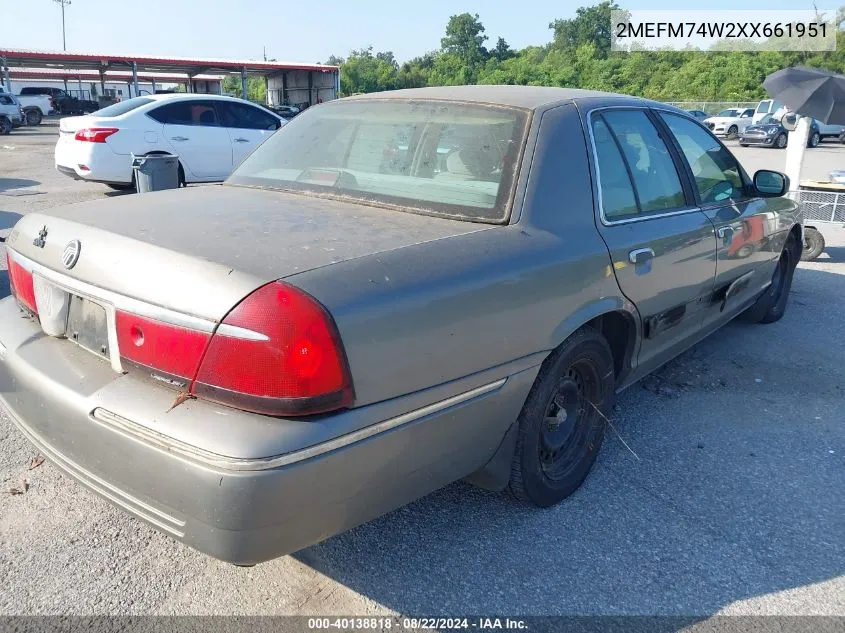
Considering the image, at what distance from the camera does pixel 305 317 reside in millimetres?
1854

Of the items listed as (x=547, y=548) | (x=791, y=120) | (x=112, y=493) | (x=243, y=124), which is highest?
(x=791, y=120)

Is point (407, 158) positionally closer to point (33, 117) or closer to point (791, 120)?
point (791, 120)

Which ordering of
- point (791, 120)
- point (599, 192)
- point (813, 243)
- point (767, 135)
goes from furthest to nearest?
point (767, 135) → point (791, 120) → point (813, 243) → point (599, 192)

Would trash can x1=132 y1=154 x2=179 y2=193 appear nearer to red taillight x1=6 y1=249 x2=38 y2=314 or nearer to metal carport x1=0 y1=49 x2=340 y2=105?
red taillight x1=6 y1=249 x2=38 y2=314

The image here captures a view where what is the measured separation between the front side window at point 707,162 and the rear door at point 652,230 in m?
0.18

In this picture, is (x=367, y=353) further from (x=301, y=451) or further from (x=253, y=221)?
(x=253, y=221)

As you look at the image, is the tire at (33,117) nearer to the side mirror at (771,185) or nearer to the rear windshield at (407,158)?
the rear windshield at (407,158)

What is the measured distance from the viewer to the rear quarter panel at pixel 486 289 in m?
1.96

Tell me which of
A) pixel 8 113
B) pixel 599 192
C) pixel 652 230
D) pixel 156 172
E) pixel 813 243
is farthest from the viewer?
pixel 8 113

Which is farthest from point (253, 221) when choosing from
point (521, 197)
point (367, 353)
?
point (521, 197)

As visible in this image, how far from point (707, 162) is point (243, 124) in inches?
338

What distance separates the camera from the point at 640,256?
3012mm

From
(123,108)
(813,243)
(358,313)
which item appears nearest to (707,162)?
(358,313)

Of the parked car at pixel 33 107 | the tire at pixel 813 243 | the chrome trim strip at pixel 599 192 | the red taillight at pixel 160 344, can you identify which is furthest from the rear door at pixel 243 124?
the parked car at pixel 33 107
